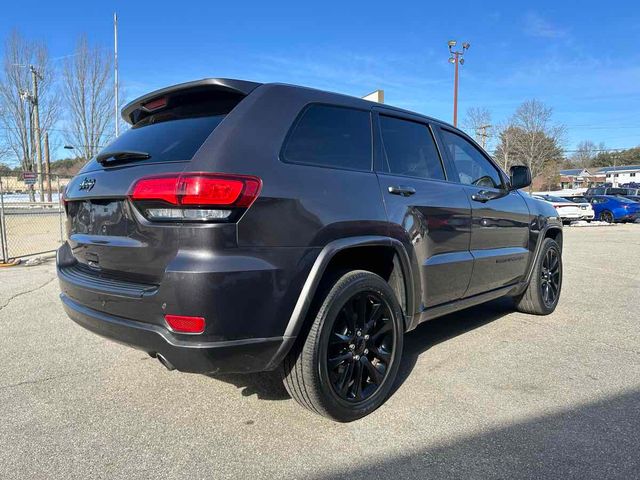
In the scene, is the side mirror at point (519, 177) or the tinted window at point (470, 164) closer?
the tinted window at point (470, 164)

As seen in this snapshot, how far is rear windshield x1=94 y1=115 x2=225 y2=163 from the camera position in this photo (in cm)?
255

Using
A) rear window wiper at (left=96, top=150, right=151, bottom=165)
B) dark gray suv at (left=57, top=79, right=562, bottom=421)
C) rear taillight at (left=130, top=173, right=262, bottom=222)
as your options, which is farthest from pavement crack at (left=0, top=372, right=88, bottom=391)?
rear taillight at (left=130, top=173, right=262, bottom=222)

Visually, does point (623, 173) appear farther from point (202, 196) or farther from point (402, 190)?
point (202, 196)

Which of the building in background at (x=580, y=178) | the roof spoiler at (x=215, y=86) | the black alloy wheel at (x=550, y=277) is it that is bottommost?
the black alloy wheel at (x=550, y=277)

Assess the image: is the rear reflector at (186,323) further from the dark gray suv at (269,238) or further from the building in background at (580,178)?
the building in background at (580,178)

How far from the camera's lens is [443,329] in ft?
15.6

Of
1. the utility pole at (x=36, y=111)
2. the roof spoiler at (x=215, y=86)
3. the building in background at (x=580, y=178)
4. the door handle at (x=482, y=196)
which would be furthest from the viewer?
the building in background at (x=580, y=178)

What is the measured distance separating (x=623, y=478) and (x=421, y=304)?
146 centimetres

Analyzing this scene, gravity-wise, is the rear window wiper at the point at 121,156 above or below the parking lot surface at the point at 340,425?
above

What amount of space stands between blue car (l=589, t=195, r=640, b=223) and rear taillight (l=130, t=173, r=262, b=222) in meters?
26.3

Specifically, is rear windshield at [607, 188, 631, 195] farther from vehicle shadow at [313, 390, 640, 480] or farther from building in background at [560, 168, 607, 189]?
building in background at [560, 168, 607, 189]

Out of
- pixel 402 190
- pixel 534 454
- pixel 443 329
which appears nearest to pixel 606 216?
pixel 443 329

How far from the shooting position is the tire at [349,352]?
2627mm

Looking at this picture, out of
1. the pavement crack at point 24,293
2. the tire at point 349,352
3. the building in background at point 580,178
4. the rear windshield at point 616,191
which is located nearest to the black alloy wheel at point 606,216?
the rear windshield at point 616,191
